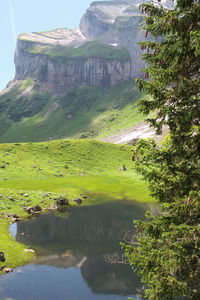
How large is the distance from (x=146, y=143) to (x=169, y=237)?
460 centimetres

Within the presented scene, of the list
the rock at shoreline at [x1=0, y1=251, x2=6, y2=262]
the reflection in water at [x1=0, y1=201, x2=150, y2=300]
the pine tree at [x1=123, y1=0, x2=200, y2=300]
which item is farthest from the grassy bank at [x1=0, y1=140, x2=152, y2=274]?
the pine tree at [x1=123, y1=0, x2=200, y2=300]

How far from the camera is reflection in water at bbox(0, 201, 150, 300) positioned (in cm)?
2412

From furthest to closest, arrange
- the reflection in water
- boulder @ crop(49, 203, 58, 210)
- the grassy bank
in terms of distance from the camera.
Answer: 1. boulder @ crop(49, 203, 58, 210)
2. the grassy bank
3. the reflection in water

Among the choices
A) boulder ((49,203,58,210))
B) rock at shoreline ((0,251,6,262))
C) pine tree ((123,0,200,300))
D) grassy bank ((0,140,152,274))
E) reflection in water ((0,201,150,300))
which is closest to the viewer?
pine tree ((123,0,200,300))

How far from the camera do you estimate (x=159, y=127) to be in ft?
39.2

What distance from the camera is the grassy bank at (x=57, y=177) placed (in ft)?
148

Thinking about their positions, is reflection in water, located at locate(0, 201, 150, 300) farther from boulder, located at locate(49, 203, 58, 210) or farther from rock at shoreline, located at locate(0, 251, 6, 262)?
boulder, located at locate(49, 203, 58, 210)

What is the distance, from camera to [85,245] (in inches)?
1325

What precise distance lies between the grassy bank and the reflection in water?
293 cm

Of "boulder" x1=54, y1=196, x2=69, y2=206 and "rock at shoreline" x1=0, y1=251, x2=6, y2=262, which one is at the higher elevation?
"rock at shoreline" x1=0, y1=251, x2=6, y2=262

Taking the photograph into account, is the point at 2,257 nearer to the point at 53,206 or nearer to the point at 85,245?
the point at 85,245

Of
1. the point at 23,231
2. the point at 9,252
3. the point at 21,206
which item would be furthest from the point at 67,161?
the point at 9,252

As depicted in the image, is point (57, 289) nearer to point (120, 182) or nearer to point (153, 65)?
point (153, 65)

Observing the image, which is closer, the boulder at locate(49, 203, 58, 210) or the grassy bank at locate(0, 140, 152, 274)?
the grassy bank at locate(0, 140, 152, 274)
